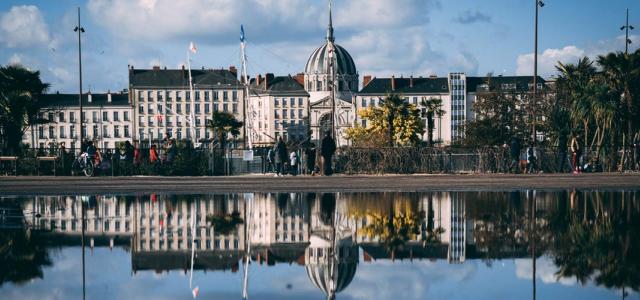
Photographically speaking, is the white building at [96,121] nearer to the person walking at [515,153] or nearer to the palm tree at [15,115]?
the palm tree at [15,115]

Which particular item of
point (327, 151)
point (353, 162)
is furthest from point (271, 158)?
point (327, 151)

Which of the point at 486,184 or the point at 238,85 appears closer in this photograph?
the point at 486,184

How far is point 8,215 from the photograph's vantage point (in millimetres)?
18016

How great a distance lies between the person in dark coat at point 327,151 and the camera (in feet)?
112

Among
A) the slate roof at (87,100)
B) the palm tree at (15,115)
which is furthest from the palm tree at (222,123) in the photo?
the palm tree at (15,115)

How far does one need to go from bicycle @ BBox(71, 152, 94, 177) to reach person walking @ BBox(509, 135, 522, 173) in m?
16.1

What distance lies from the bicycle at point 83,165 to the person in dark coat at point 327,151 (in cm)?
897

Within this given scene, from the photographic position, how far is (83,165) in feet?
122

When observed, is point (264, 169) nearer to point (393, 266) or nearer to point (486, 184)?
point (486, 184)

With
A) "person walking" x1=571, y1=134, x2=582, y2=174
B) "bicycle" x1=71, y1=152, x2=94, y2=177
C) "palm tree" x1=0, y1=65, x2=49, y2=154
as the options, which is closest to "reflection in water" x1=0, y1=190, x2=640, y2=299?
"bicycle" x1=71, y1=152, x2=94, y2=177

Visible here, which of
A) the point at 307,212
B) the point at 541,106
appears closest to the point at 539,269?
the point at 307,212

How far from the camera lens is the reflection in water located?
10.9m

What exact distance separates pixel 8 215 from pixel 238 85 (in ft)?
584

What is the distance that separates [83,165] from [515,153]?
1673cm
